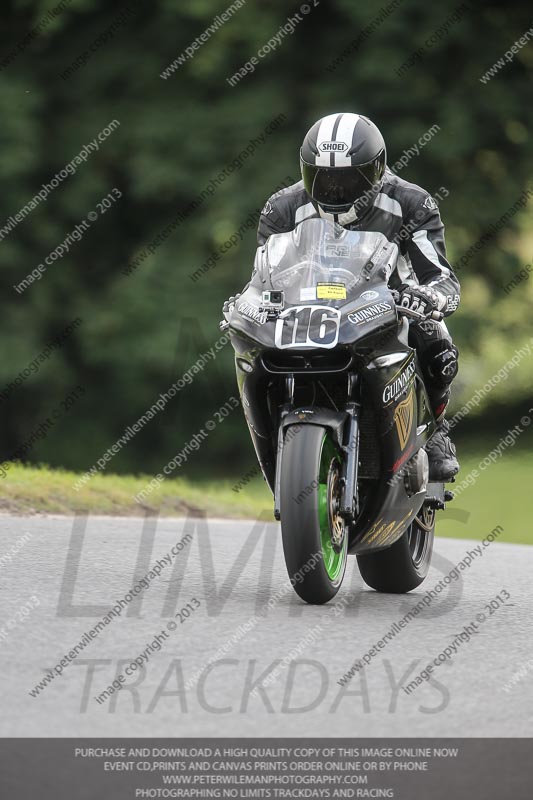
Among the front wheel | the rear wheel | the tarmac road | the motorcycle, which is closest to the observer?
the tarmac road

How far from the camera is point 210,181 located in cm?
1783

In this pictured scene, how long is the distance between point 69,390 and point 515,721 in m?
14.2

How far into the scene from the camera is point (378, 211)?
6.15 meters

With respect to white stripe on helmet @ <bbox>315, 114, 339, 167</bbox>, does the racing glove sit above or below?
below

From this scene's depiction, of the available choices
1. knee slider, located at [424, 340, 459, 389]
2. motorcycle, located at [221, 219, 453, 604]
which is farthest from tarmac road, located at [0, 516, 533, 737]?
knee slider, located at [424, 340, 459, 389]

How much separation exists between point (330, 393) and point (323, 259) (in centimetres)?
58

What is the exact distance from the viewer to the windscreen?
19.2 feet

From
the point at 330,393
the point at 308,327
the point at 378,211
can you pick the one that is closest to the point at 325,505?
the point at 330,393

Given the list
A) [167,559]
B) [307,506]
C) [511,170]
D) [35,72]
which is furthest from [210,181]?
[307,506]

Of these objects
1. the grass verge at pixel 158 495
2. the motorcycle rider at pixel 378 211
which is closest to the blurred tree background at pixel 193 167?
the grass verge at pixel 158 495

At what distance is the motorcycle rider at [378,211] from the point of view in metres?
5.98
